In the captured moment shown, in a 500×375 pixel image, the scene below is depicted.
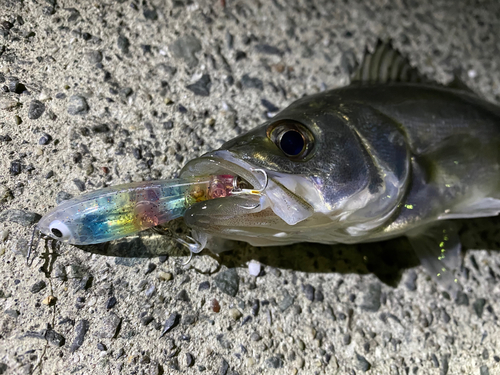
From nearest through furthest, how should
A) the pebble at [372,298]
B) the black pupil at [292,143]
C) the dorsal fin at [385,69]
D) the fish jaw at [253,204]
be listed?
1. the fish jaw at [253,204]
2. the black pupil at [292,143]
3. the pebble at [372,298]
4. the dorsal fin at [385,69]

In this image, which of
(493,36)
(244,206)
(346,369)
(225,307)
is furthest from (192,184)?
(493,36)

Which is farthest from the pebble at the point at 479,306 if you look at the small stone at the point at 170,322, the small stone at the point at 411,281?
the small stone at the point at 170,322

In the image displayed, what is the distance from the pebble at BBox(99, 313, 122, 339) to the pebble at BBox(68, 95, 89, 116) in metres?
1.04

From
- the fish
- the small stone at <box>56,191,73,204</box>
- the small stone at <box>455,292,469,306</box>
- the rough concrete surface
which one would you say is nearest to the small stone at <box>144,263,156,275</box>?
the rough concrete surface

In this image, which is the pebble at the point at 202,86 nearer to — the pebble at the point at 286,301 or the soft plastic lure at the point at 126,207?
the soft plastic lure at the point at 126,207

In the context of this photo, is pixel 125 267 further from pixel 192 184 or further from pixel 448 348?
pixel 448 348

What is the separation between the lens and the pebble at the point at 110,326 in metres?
1.64

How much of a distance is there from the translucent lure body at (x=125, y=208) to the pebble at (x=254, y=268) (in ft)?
1.73

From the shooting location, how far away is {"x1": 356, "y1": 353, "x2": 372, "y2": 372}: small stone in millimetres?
1881

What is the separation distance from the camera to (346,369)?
6.13ft

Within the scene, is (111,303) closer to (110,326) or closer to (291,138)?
(110,326)

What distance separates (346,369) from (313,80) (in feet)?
5.65

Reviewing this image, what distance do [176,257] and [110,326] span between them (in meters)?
0.41

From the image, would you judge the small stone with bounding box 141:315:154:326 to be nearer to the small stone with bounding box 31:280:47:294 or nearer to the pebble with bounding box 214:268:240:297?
the pebble with bounding box 214:268:240:297
